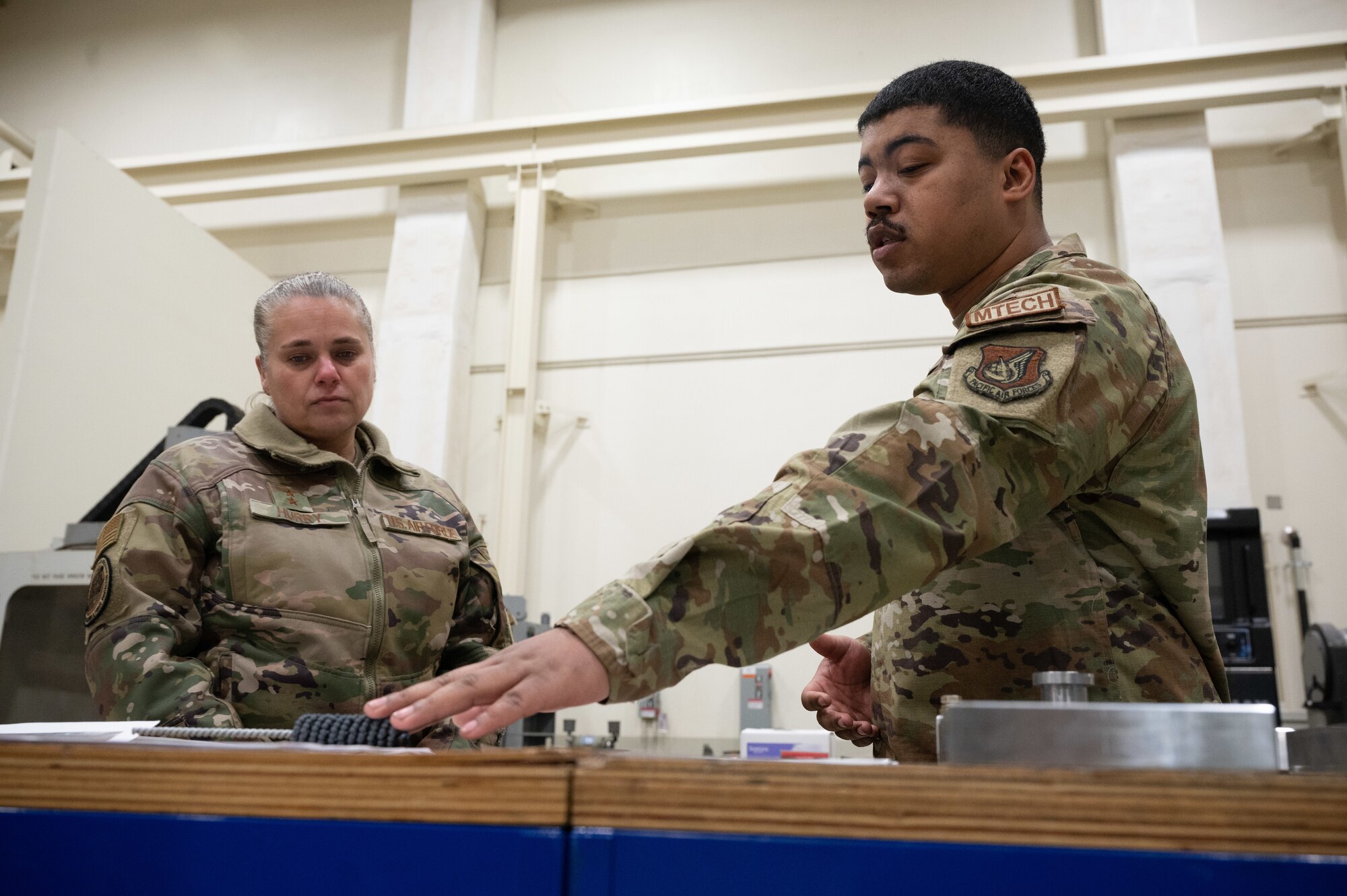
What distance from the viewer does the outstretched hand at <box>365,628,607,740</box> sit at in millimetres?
636

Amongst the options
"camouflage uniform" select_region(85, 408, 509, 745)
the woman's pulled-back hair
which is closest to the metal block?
"camouflage uniform" select_region(85, 408, 509, 745)

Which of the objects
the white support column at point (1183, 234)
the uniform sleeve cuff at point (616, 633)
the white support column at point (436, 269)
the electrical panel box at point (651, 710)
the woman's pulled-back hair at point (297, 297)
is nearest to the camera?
the uniform sleeve cuff at point (616, 633)

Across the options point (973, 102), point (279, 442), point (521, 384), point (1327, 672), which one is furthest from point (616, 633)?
point (521, 384)

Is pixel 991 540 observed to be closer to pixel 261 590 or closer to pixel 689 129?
pixel 261 590

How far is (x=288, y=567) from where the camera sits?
1562 millimetres

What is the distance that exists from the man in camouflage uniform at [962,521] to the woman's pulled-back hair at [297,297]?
3.31ft

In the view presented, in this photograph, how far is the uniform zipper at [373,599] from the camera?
5.20ft

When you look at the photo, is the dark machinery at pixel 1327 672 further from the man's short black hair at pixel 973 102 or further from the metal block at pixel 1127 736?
the metal block at pixel 1127 736

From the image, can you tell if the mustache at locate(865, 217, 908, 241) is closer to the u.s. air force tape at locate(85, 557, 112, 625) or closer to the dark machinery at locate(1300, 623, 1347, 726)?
the u.s. air force tape at locate(85, 557, 112, 625)

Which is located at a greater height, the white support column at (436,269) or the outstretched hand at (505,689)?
the white support column at (436,269)

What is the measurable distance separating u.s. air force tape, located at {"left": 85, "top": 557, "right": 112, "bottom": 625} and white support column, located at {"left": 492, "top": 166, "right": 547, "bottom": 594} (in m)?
3.32

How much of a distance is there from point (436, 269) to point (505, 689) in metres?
5.00

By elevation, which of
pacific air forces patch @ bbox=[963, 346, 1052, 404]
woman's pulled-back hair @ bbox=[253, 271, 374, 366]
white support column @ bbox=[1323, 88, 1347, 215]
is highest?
white support column @ bbox=[1323, 88, 1347, 215]

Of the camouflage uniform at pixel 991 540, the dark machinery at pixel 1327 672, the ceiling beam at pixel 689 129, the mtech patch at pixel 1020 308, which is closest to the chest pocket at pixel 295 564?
the camouflage uniform at pixel 991 540
